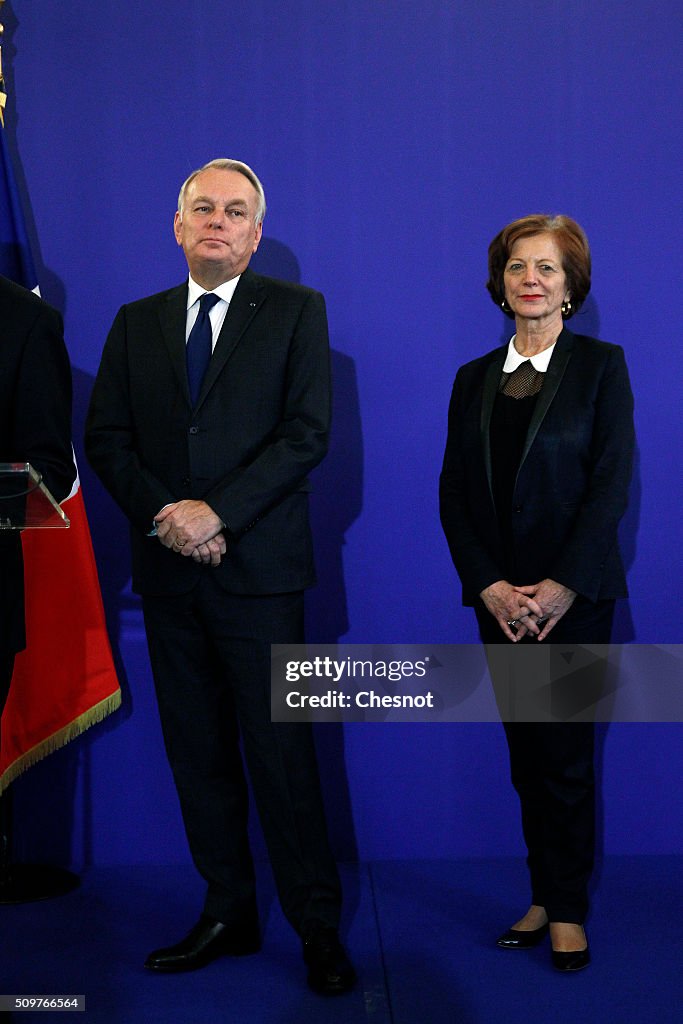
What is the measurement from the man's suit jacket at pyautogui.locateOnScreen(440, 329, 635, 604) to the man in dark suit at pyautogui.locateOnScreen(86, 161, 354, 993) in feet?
1.41

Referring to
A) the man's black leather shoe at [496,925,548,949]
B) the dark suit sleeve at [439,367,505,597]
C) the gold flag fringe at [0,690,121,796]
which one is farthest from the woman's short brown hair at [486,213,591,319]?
Answer: the gold flag fringe at [0,690,121,796]

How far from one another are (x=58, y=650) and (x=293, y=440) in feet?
3.65

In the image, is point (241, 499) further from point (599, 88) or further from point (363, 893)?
point (599, 88)

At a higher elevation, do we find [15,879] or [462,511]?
[462,511]

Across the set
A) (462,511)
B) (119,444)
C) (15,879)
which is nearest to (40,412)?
(119,444)

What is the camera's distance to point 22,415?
7.05ft

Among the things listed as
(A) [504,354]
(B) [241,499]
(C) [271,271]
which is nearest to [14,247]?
(C) [271,271]

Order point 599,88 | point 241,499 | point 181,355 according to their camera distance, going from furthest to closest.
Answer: point 599,88
point 181,355
point 241,499

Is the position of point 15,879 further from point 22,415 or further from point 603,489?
point 603,489

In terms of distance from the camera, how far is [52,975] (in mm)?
2535

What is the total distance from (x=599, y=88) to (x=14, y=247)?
1.76 m

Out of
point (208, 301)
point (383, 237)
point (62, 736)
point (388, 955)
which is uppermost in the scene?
point (383, 237)

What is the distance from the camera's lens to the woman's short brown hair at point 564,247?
101 inches

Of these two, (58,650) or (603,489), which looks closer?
(603,489)
